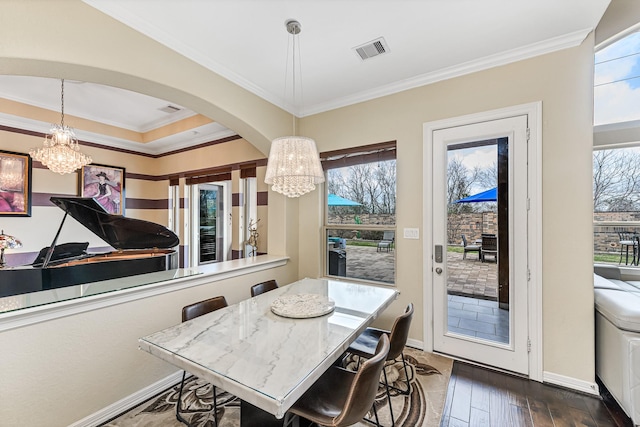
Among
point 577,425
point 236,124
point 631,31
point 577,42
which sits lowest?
point 577,425

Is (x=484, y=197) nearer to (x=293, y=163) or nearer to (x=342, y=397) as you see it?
(x=293, y=163)

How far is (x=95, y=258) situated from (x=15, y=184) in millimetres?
1889

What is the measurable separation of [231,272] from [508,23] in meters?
3.36

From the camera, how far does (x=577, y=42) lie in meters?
2.15

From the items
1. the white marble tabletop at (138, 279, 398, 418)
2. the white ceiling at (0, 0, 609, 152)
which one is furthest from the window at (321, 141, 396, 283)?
the white marble tabletop at (138, 279, 398, 418)

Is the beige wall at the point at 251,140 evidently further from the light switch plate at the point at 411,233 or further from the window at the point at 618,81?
the window at the point at 618,81

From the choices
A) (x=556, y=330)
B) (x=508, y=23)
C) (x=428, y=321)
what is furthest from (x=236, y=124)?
(x=556, y=330)

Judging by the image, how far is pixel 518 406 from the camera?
197 centimetres

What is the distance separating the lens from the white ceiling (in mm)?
1898

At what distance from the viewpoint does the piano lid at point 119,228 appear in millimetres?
2607

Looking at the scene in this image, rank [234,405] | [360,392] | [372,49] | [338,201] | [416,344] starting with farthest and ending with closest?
[338,201] < [416,344] < [372,49] < [234,405] < [360,392]

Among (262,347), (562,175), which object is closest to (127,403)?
(262,347)

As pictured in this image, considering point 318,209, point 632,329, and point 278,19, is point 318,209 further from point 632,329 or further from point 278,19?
point 632,329

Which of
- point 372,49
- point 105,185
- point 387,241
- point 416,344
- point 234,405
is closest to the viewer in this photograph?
point 234,405
